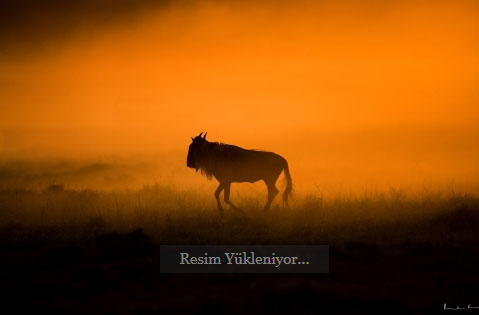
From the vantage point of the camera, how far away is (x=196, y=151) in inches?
656

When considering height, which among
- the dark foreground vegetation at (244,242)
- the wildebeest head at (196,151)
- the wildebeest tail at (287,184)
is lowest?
the dark foreground vegetation at (244,242)

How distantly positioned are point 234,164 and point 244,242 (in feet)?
17.4

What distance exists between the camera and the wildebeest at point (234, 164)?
1670 cm

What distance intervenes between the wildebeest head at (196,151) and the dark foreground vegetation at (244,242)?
1259 millimetres

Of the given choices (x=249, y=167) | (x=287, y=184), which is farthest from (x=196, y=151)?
(x=287, y=184)

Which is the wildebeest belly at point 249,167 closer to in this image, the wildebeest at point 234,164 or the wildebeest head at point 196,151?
the wildebeest at point 234,164

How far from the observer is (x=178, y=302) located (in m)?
7.62

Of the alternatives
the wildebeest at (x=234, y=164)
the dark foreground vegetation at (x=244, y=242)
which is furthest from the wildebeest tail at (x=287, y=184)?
the dark foreground vegetation at (x=244, y=242)

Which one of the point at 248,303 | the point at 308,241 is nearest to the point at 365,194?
the point at 308,241

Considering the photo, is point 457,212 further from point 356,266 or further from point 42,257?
point 42,257

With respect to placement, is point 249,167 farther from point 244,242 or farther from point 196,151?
point 244,242

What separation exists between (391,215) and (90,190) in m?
10.9

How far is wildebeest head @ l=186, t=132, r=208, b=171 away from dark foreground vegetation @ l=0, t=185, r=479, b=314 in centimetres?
126

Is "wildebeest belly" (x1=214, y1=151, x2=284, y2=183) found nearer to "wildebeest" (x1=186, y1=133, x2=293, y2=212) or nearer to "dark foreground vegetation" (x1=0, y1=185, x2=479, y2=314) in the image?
"wildebeest" (x1=186, y1=133, x2=293, y2=212)
